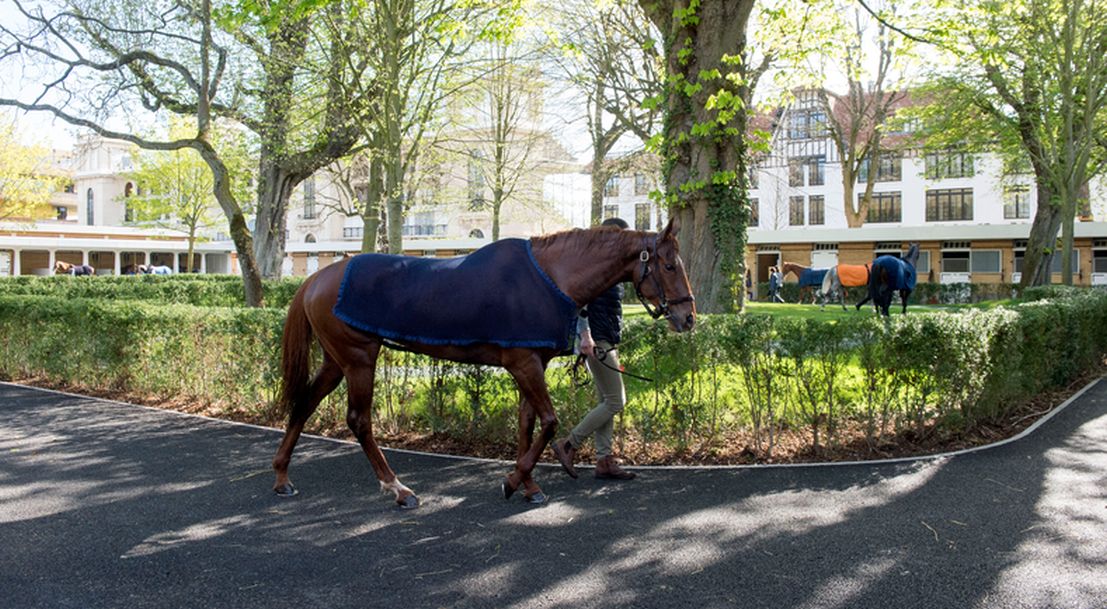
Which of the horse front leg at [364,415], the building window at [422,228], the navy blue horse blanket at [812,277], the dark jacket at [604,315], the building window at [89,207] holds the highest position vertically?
the building window at [89,207]

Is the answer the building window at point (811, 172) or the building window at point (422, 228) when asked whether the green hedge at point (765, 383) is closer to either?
the building window at point (811, 172)

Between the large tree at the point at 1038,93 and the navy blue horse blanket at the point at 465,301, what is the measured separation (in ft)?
29.3

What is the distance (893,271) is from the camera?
56.0 ft

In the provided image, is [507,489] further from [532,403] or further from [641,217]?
[641,217]

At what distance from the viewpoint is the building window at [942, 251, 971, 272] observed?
134 feet

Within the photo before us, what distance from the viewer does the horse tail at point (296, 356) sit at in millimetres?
6066

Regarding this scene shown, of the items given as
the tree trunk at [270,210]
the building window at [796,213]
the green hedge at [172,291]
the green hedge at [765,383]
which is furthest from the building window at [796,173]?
the green hedge at [765,383]

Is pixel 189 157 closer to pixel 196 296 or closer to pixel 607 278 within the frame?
pixel 196 296

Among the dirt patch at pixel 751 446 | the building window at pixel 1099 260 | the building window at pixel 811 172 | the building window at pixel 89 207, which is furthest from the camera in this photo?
the building window at pixel 89 207

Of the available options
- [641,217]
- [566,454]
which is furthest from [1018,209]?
[566,454]

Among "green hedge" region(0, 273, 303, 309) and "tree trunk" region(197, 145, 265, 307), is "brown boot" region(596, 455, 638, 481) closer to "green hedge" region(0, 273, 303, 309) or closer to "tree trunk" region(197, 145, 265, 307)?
"tree trunk" region(197, 145, 265, 307)

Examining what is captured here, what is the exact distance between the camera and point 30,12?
13547 millimetres

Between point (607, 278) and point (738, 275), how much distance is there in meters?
5.70

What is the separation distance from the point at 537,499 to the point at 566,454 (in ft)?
2.57
